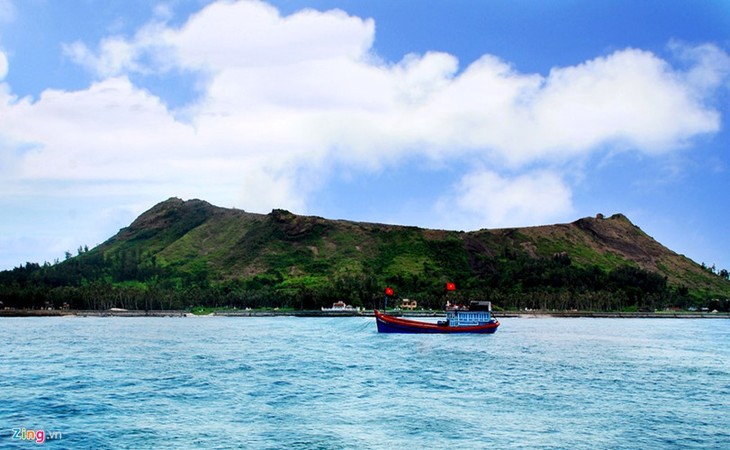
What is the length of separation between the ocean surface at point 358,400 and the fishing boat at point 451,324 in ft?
172

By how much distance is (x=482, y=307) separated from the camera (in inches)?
6373

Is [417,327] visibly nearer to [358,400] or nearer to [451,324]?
[451,324]

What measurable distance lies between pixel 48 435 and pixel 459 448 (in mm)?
25346

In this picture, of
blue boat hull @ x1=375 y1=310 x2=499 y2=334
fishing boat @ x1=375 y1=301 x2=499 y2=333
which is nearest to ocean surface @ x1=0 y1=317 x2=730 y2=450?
blue boat hull @ x1=375 y1=310 x2=499 y2=334

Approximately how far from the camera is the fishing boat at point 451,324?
491 ft

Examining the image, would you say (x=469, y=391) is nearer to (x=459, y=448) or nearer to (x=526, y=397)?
(x=526, y=397)

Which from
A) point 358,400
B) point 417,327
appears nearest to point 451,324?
point 417,327

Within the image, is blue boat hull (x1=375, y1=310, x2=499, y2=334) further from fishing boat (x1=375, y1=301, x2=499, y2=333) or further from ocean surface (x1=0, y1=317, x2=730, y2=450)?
ocean surface (x1=0, y1=317, x2=730, y2=450)

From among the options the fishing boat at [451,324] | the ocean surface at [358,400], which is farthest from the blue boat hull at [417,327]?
the ocean surface at [358,400]

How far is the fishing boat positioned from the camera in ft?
491

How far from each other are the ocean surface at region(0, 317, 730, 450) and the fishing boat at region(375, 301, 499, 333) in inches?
2064

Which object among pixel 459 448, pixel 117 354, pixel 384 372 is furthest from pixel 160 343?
pixel 459 448

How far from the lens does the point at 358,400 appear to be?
54938 mm

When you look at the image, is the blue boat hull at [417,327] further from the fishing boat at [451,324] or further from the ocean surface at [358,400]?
the ocean surface at [358,400]
